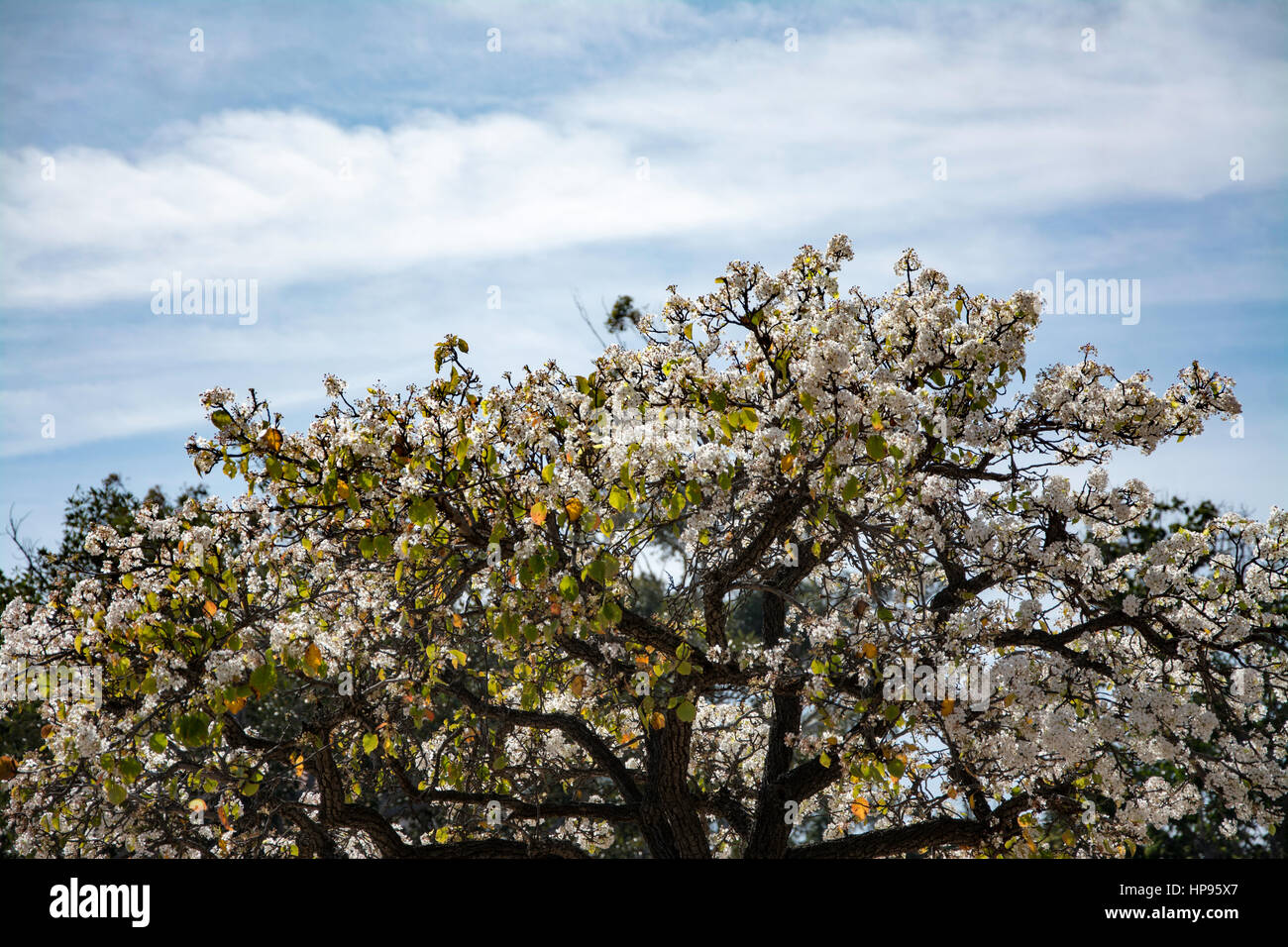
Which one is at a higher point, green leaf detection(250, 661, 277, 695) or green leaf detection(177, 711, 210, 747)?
green leaf detection(250, 661, 277, 695)

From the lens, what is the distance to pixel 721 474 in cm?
442

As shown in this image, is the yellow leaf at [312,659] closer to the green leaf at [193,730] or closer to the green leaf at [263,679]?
the green leaf at [263,679]

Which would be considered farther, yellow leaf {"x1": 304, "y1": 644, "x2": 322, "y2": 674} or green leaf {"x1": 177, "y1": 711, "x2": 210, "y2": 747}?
yellow leaf {"x1": 304, "y1": 644, "x2": 322, "y2": 674}

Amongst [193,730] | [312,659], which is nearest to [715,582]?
[312,659]

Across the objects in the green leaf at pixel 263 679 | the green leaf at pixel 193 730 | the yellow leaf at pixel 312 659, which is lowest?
the green leaf at pixel 193 730

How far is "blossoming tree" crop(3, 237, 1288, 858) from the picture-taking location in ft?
15.2

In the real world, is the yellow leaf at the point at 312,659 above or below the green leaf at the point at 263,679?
above

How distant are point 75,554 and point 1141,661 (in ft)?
36.1

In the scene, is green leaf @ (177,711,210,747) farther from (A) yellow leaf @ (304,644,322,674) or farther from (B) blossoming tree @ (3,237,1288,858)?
(A) yellow leaf @ (304,644,322,674)

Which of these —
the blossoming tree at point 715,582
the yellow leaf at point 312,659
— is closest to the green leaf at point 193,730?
the blossoming tree at point 715,582

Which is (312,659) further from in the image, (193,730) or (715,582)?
(715,582)

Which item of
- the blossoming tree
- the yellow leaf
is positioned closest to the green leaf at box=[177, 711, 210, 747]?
the blossoming tree

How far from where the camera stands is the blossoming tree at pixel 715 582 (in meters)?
4.64

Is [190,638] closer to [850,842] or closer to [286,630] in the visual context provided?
[286,630]
